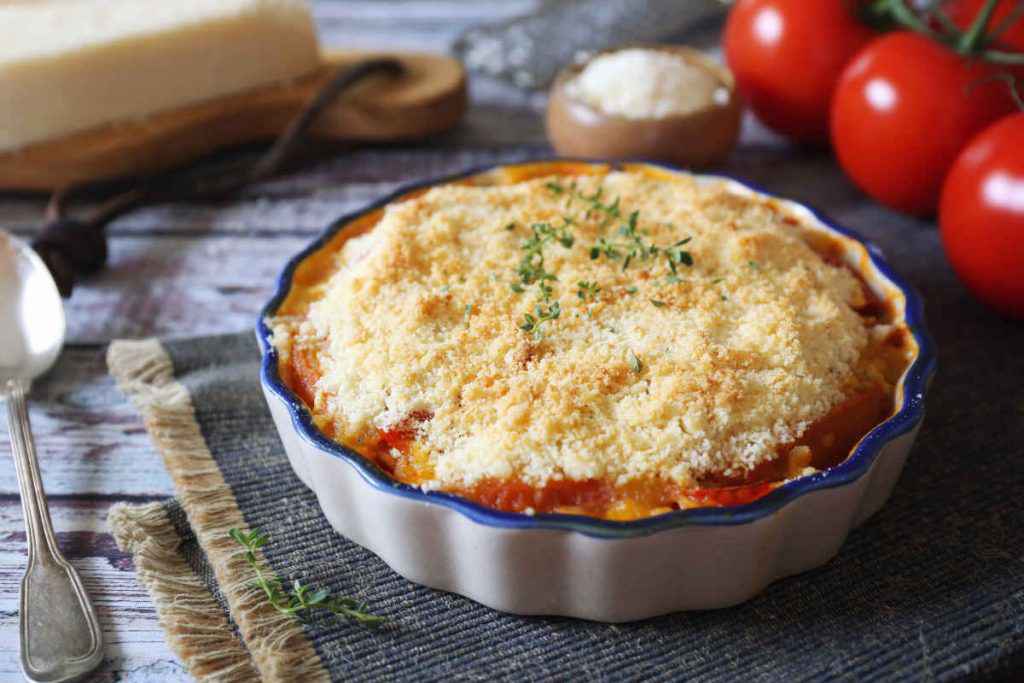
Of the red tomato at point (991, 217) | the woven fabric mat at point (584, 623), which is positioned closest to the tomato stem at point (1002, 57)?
the red tomato at point (991, 217)

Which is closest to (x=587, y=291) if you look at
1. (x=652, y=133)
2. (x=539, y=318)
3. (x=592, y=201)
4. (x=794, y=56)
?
(x=539, y=318)

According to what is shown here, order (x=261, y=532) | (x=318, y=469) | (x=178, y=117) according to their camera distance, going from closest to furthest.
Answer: (x=318, y=469) → (x=261, y=532) → (x=178, y=117)

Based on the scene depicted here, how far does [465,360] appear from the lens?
160cm

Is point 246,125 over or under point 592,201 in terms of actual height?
under

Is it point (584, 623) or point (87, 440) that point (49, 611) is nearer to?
point (87, 440)

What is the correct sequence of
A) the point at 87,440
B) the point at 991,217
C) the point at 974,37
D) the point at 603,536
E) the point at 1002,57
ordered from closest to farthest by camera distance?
the point at 603,536 → the point at 87,440 → the point at 991,217 → the point at 1002,57 → the point at 974,37

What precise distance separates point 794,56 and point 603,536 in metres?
1.87

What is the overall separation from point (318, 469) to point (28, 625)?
46 centimetres

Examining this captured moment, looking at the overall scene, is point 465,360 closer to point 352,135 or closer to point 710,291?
point 710,291

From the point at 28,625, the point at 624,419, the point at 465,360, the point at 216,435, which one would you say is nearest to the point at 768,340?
the point at 624,419

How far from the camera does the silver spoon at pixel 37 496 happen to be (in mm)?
1420

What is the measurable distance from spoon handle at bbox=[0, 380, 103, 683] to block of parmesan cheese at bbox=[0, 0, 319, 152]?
1.36 metres

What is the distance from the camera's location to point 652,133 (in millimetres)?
2496

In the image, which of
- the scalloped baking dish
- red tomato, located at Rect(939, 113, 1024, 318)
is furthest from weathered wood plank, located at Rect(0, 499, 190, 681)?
red tomato, located at Rect(939, 113, 1024, 318)
